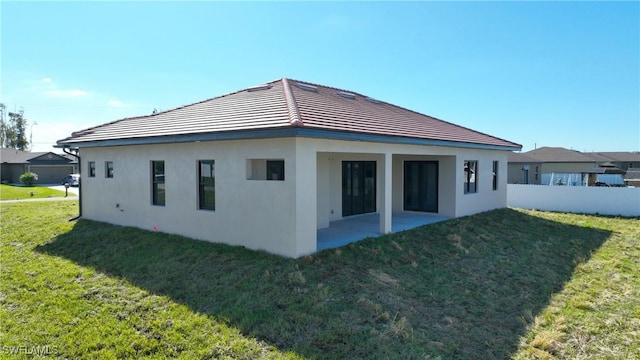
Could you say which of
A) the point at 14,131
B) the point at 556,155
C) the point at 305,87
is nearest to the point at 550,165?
the point at 556,155

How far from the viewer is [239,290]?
682 centimetres

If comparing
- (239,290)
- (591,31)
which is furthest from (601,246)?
(239,290)

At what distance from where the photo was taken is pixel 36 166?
41.8 meters

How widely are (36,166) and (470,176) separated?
46.2 metres

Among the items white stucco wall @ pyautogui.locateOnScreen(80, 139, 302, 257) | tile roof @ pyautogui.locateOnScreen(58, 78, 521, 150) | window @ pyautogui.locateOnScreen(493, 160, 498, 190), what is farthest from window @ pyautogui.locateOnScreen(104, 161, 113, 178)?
window @ pyautogui.locateOnScreen(493, 160, 498, 190)

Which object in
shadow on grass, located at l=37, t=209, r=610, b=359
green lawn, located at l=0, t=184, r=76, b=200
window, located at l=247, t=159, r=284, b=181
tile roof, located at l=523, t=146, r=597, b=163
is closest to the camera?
shadow on grass, located at l=37, t=209, r=610, b=359

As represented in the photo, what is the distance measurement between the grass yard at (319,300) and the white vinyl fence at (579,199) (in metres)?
7.89

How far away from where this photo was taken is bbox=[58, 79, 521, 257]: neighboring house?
832 cm

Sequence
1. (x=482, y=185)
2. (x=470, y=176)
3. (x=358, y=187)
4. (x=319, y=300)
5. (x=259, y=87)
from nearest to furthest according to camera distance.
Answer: (x=319, y=300)
(x=259, y=87)
(x=358, y=187)
(x=470, y=176)
(x=482, y=185)

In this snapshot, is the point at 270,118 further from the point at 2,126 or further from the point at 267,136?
the point at 2,126

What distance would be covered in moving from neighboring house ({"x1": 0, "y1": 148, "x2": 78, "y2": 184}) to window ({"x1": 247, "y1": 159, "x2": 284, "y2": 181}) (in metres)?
43.0

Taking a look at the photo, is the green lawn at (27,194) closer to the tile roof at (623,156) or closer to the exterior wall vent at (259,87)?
the exterior wall vent at (259,87)

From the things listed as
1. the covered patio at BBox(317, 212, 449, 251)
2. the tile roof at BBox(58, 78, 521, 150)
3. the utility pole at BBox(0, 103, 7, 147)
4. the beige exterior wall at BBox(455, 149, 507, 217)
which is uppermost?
the utility pole at BBox(0, 103, 7, 147)

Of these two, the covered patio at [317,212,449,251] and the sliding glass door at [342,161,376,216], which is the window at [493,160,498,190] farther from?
the sliding glass door at [342,161,376,216]
